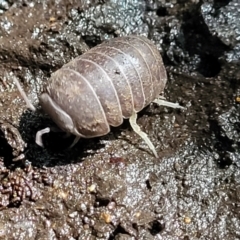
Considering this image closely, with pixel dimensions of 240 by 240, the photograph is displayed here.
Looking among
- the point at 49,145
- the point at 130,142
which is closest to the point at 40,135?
the point at 49,145

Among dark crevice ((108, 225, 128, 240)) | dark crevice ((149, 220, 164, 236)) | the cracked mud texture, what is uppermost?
the cracked mud texture

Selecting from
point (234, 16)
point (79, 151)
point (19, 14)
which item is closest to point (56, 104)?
point (79, 151)

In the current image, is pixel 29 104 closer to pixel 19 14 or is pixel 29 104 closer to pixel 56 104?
pixel 56 104

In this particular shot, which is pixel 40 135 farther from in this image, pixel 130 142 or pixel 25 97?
pixel 130 142

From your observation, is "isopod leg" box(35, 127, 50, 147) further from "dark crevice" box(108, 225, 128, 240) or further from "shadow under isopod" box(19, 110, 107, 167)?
"dark crevice" box(108, 225, 128, 240)

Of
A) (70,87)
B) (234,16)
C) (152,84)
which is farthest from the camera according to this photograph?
(234,16)

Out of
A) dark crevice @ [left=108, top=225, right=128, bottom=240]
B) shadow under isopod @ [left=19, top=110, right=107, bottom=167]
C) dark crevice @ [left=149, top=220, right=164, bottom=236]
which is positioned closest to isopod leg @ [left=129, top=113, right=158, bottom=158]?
shadow under isopod @ [left=19, top=110, right=107, bottom=167]
